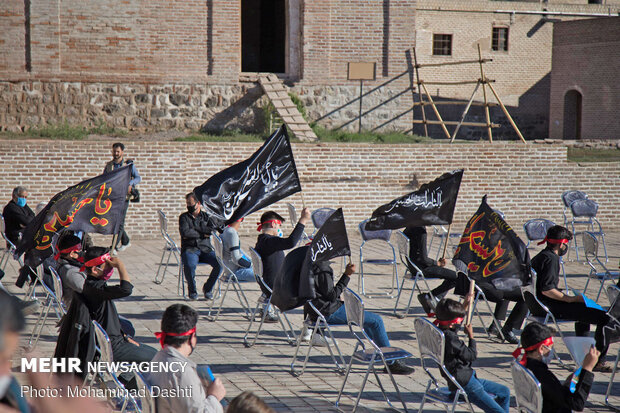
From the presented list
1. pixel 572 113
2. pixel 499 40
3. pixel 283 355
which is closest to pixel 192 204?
pixel 283 355

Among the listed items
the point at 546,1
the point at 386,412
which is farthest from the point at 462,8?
the point at 386,412

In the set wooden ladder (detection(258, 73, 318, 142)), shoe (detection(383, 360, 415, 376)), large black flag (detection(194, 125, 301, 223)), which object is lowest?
shoe (detection(383, 360, 415, 376))

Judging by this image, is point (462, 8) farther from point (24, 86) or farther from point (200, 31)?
point (24, 86)

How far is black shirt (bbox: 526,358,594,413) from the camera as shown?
194 inches

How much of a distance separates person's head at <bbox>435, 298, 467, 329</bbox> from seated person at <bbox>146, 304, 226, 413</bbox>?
6.48ft

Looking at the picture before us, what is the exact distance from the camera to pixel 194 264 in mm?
10180

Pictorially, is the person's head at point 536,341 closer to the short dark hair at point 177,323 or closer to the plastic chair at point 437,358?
the plastic chair at point 437,358

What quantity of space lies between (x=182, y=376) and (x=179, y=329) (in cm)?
34

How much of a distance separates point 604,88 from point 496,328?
945 inches

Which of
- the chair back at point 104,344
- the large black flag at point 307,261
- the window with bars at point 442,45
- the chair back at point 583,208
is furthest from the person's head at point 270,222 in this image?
the window with bars at point 442,45

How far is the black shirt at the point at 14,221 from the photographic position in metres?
Answer: 10.8

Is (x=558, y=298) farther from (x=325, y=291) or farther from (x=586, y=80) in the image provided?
(x=586, y=80)

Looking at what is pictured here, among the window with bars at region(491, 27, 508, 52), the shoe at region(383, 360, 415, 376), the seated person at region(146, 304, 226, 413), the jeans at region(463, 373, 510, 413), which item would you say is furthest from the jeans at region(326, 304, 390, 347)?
the window with bars at region(491, 27, 508, 52)

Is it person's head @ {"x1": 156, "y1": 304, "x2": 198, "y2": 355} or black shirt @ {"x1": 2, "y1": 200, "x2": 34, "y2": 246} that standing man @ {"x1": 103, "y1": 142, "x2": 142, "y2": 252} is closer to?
black shirt @ {"x1": 2, "y1": 200, "x2": 34, "y2": 246}
